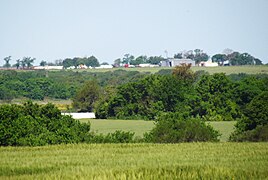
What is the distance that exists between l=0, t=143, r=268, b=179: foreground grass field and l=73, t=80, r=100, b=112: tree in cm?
5936

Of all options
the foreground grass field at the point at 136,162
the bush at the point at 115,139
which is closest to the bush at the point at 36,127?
the bush at the point at 115,139

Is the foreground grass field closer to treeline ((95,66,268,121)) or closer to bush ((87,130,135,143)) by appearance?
bush ((87,130,135,143))

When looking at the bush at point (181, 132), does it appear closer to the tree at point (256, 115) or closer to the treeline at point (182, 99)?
the tree at point (256, 115)

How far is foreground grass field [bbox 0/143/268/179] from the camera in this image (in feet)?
70.2

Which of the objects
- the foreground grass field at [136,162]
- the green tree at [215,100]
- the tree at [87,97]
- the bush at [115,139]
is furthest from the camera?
the tree at [87,97]

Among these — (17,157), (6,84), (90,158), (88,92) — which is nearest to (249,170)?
(90,158)

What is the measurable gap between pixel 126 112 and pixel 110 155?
51704 mm

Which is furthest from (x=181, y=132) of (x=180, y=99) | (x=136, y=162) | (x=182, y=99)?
(x=182, y=99)

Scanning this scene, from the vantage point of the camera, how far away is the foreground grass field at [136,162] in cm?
2139

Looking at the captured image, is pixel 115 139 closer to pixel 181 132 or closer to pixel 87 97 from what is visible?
pixel 181 132

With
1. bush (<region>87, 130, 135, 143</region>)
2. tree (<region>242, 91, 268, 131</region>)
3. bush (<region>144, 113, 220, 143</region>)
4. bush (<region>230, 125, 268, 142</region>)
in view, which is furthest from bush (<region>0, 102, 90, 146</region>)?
tree (<region>242, 91, 268, 131</region>)

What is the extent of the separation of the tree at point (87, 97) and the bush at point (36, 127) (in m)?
52.9

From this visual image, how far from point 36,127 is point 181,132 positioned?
8.86 metres

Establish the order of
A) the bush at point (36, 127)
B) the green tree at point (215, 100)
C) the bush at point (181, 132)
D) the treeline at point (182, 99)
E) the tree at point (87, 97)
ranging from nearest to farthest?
the bush at point (36, 127)
the bush at point (181, 132)
the green tree at point (215, 100)
the treeline at point (182, 99)
the tree at point (87, 97)
